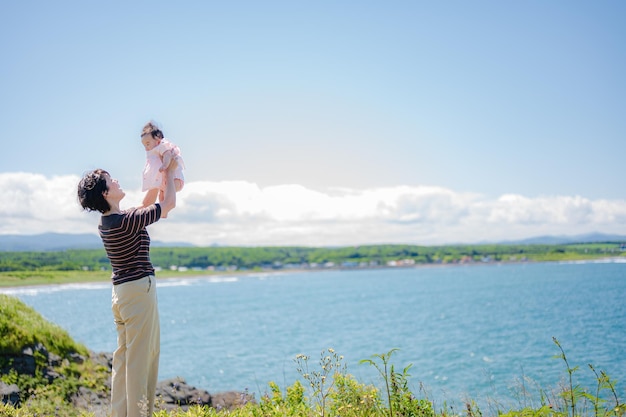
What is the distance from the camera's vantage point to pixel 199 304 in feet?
278

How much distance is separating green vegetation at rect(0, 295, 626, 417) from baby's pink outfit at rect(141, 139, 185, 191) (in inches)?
80.5

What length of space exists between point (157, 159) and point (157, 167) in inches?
3.5

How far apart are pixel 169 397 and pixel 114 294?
8.53 metres

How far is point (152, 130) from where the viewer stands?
17.4ft

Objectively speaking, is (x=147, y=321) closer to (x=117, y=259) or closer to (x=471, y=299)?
(x=117, y=259)

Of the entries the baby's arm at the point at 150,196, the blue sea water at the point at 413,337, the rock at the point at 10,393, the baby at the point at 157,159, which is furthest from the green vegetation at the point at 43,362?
the baby at the point at 157,159

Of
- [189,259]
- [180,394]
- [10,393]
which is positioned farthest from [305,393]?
[189,259]

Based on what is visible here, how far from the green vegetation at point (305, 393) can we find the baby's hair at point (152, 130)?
2452 mm

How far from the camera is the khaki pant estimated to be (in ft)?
16.0

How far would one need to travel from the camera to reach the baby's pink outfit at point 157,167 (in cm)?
520

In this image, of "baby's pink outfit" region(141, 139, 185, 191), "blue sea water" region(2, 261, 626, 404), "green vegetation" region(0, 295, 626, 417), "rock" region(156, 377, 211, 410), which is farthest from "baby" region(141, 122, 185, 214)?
"rock" region(156, 377, 211, 410)

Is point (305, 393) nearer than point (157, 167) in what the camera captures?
No

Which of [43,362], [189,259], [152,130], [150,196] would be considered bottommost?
[189,259]

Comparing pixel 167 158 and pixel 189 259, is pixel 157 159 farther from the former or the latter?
pixel 189 259
